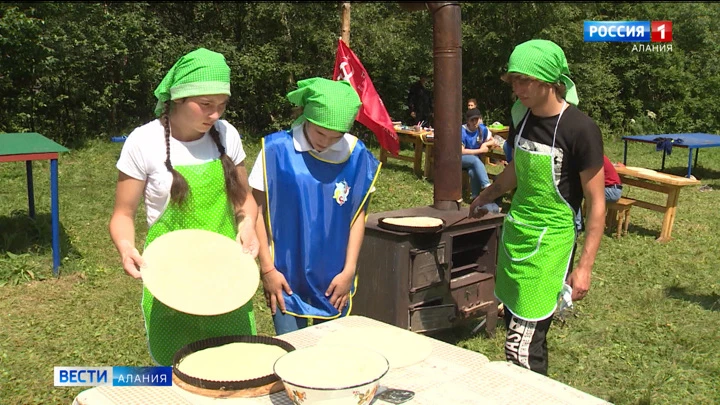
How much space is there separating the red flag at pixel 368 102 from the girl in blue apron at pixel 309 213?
561cm

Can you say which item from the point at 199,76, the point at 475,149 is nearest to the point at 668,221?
the point at 475,149

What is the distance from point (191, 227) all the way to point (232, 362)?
54 cm

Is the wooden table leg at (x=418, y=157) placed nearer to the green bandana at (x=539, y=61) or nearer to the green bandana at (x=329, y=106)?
the green bandana at (x=539, y=61)

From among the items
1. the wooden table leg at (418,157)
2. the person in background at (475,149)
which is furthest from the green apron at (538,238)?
the wooden table leg at (418,157)

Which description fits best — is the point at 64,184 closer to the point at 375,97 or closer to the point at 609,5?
the point at 375,97

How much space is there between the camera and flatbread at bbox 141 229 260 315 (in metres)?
1.80

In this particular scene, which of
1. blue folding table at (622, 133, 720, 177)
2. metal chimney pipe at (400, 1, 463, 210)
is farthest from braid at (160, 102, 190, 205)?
blue folding table at (622, 133, 720, 177)

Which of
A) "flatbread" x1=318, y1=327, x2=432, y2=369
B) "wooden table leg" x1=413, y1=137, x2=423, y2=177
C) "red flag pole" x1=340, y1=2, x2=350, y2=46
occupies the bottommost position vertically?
"wooden table leg" x1=413, y1=137, x2=423, y2=177

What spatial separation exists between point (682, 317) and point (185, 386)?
4.45m

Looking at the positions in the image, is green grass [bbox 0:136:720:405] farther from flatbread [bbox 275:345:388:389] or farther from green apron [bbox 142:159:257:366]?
flatbread [bbox 275:345:388:389]

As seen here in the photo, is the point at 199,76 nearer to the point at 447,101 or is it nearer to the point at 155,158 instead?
the point at 155,158

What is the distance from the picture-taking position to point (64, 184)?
8.95 meters

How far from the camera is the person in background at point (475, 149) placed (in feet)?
29.5

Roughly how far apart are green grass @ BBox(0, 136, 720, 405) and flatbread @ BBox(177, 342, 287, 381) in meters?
2.08
